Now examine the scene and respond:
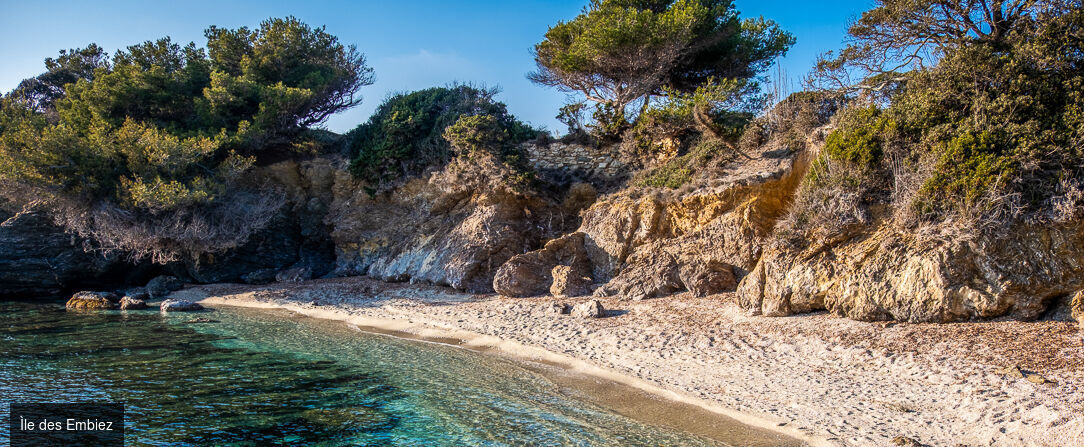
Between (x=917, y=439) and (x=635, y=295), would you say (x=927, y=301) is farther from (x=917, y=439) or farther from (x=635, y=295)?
(x=635, y=295)

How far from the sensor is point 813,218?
1279 cm

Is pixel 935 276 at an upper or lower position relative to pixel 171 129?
lower

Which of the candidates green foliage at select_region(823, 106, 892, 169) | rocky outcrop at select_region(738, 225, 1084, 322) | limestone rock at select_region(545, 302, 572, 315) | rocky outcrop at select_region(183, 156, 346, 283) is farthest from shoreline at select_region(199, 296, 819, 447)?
green foliage at select_region(823, 106, 892, 169)

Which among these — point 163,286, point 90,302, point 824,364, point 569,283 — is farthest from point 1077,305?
point 163,286

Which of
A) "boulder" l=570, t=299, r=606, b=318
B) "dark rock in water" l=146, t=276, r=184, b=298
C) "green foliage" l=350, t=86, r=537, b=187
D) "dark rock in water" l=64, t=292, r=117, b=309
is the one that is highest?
"green foliage" l=350, t=86, r=537, b=187

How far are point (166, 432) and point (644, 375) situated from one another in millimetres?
7529

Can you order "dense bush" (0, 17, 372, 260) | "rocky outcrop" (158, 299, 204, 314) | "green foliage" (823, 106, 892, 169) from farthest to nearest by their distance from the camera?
"dense bush" (0, 17, 372, 260), "rocky outcrop" (158, 299, 204, 314), "green foliage" (823, 106, 892, 169)

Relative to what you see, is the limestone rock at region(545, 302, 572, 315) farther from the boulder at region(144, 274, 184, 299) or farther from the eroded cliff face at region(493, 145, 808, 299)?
the boulder at region(144, 274, 184, 299)

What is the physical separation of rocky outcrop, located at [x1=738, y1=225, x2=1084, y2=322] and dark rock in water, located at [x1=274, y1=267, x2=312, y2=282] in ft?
59.8

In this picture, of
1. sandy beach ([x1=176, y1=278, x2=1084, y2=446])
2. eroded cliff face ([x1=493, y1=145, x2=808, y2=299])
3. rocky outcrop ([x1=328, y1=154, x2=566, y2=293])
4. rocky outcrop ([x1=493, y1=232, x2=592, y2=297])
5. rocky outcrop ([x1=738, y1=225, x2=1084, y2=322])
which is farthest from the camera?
rocky outcrop ([x1=328, y1=154, x2=566, y2=293])

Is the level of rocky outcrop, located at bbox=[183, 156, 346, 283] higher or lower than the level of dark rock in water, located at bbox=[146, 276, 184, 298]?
higher

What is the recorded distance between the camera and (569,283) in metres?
16.9

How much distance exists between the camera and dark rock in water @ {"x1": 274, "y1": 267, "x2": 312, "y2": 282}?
75.4ft

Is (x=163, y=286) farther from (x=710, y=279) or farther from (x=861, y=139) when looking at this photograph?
(x=861, y=139)
